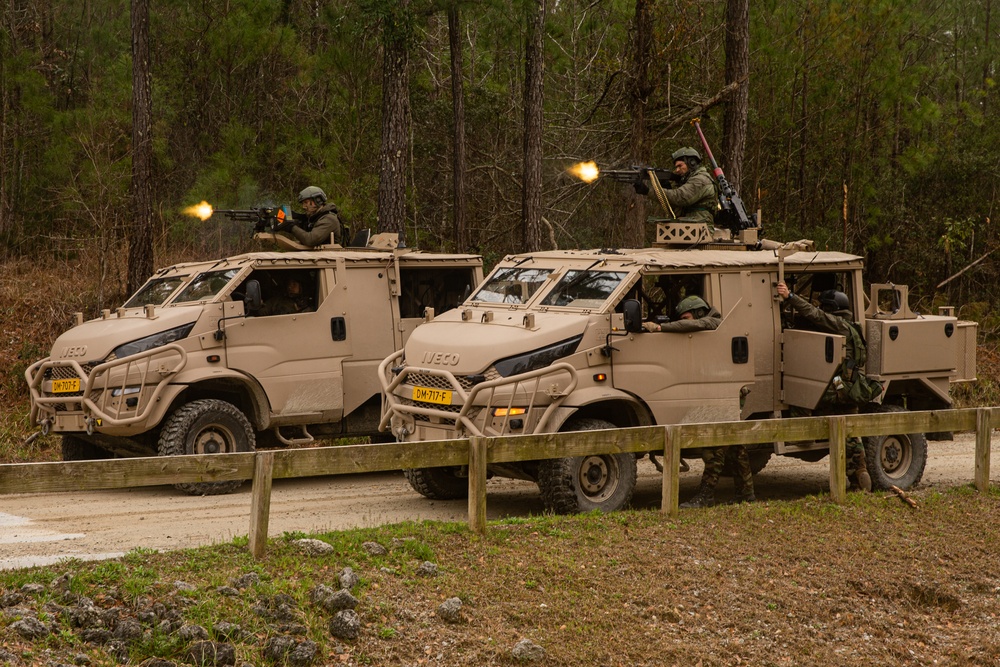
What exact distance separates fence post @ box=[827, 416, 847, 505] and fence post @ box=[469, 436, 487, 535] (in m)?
3.34

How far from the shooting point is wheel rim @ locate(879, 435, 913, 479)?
11.6m

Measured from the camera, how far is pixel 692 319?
34.8 ft

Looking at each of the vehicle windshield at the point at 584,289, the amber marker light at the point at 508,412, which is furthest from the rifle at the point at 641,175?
the amber marker light at the point at 508,412

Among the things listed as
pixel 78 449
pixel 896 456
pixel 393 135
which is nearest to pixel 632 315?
pixel 896 456

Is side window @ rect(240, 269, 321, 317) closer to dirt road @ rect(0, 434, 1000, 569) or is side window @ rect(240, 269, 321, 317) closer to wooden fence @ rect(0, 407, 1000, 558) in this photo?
dirt road @ rect(0, 434, 1000, 569)

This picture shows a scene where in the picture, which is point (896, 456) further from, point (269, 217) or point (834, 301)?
point (269, 217)

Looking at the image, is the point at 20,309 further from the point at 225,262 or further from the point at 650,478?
the point at 650,478

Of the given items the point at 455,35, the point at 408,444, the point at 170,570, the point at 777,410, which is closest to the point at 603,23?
the point at 455,35

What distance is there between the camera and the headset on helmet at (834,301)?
37.3 feet

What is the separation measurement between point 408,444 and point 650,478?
5023 mm

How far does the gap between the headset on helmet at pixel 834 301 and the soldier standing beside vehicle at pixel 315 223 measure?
17.4 ft

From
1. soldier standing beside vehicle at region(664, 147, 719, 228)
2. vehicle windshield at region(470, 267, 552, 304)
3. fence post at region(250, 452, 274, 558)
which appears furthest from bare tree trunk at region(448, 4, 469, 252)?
fence post at region(250, 452, 274, 558)

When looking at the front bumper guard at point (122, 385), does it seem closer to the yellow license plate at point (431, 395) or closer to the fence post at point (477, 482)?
the yellow license plate at point (431, 395)

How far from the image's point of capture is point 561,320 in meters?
10.2
